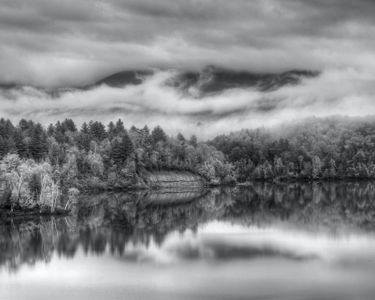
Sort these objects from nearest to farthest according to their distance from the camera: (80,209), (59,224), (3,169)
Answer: (59,224) → (3,169) → (80,209)

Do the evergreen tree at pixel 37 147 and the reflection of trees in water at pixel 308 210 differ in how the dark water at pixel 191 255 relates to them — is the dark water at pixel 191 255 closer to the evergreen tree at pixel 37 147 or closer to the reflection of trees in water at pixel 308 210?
the reflection of trees in water at pixel 308 210

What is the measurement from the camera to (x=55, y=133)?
651ft

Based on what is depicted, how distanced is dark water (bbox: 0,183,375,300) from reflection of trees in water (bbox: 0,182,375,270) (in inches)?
8.0

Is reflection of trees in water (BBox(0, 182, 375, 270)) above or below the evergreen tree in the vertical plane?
below

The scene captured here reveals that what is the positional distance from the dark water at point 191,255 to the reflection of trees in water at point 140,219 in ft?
A: 0.67

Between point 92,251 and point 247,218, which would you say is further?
point 247,218

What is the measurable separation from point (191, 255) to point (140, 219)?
38841mm

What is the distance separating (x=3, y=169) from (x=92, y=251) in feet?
135

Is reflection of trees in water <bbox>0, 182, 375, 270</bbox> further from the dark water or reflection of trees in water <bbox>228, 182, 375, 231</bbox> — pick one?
the dark water

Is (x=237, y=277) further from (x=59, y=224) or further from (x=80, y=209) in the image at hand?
(x=80, y=209)

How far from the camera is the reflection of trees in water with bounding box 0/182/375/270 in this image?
72.4 m

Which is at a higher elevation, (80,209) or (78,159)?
(78,159)

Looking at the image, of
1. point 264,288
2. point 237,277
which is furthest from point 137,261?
point 264,288

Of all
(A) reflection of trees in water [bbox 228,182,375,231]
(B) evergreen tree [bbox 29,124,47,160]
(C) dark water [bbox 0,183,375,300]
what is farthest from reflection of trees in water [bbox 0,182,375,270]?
(B) evergreen tree [bbox 29,124,47,160]
